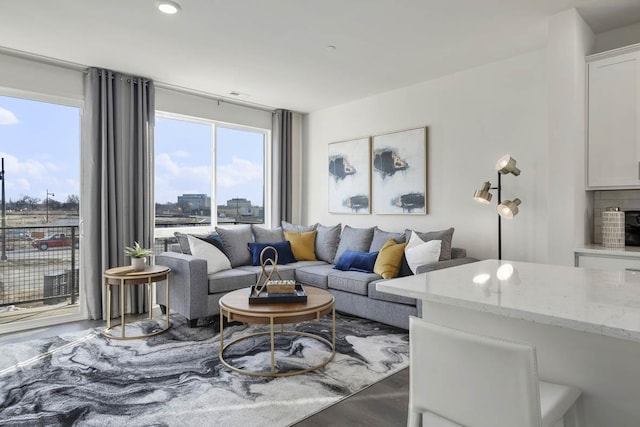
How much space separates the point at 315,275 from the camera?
4320mm

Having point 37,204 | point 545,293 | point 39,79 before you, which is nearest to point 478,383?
point 545,293

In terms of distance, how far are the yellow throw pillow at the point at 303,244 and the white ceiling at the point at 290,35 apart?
72.6 inches

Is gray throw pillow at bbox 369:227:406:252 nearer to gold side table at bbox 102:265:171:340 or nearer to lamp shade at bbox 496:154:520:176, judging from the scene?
lamp shade at bbox 496:154:520:176

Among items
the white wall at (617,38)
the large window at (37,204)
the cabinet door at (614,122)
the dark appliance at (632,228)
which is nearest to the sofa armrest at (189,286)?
the large window at (37,204)

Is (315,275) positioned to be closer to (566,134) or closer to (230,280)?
(230,280)

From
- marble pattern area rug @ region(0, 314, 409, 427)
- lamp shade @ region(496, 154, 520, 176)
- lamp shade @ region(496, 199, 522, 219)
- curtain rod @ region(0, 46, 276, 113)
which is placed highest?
curtain rod @ region(0, 46, 276, 113)

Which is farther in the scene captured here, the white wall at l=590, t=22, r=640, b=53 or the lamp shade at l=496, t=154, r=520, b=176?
the lamp shade at l=496, t=154, r=520, b=176

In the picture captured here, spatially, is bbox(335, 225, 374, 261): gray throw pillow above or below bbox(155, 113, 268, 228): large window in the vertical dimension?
below

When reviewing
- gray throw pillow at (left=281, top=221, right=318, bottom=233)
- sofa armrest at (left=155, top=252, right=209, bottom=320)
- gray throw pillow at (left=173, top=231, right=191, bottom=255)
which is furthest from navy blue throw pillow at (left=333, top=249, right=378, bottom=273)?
gray throw pillow at (left=173, top=231, right=191, bottom=255)

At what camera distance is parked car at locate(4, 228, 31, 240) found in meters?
3.86

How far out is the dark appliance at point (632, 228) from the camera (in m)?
2.99

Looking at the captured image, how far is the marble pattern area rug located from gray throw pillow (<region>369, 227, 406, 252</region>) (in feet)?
3.21

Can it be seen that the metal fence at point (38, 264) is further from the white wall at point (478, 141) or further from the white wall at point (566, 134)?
the white wall at point (566, 134)

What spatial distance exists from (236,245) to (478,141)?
283 centimetres
